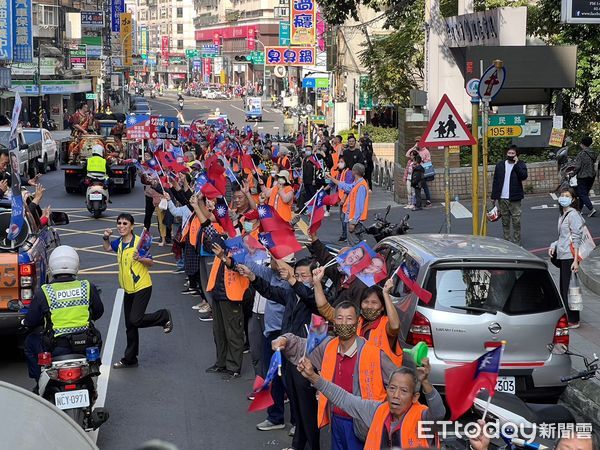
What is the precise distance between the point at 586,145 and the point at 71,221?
11.3 meters

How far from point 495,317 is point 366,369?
7.14 feet

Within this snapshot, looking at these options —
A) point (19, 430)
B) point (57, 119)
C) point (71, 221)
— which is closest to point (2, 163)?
point (71, 221)

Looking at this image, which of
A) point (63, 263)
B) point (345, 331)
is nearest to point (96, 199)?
point (63, 263)

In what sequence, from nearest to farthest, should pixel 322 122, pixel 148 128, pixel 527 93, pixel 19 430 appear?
pixel 19 430
pixel 527 93
pixel 148 128
pixel 322 122

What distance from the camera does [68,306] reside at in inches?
344

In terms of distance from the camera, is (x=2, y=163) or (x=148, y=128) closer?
(x=2, y=163)

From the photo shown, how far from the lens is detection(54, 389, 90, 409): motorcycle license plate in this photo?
27.2 ft

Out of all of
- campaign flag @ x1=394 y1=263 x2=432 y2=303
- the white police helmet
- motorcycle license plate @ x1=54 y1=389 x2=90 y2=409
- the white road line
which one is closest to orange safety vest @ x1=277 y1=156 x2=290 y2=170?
the white road line

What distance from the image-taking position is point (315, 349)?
287 inches

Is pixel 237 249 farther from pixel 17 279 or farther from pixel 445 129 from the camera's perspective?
pixel 445 129

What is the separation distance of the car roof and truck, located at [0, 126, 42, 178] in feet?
69.5

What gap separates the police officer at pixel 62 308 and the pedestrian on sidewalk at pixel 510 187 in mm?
9997

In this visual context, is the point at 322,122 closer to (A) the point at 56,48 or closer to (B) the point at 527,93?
(B) the point at 527,93

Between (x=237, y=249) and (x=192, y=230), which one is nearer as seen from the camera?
→ (x=237, y=249)
